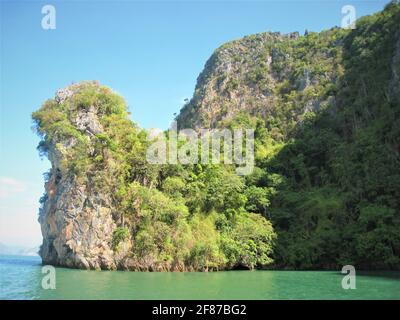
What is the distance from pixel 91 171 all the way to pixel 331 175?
17155mm

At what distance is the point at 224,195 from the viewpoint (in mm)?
26859

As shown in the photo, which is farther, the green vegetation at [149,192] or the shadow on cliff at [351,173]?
the shadow on cliff at [351,173]

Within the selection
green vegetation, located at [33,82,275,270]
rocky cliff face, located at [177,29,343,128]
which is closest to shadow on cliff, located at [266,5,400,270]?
green vegetation, located at [33,82,275,270]

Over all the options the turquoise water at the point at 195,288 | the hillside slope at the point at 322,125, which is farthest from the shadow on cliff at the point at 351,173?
the turquoise water at the point at 195,288

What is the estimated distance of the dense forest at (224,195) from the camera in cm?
2378

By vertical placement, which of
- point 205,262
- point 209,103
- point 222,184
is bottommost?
point 205,262

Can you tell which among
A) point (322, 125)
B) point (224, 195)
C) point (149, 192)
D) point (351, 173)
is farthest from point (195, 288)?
point (322, 125)

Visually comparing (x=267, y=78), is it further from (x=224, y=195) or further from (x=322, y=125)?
(x=224, y=195)

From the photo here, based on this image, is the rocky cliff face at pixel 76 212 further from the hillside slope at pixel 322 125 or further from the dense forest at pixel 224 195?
the hillside slope at pixel 322 125

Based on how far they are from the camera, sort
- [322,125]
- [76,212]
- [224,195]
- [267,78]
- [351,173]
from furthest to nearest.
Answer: [267,78] < [322,125] < [351,173] < [224,195] < [76,212]

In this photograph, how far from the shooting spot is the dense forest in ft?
78.0

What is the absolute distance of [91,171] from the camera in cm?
2506
